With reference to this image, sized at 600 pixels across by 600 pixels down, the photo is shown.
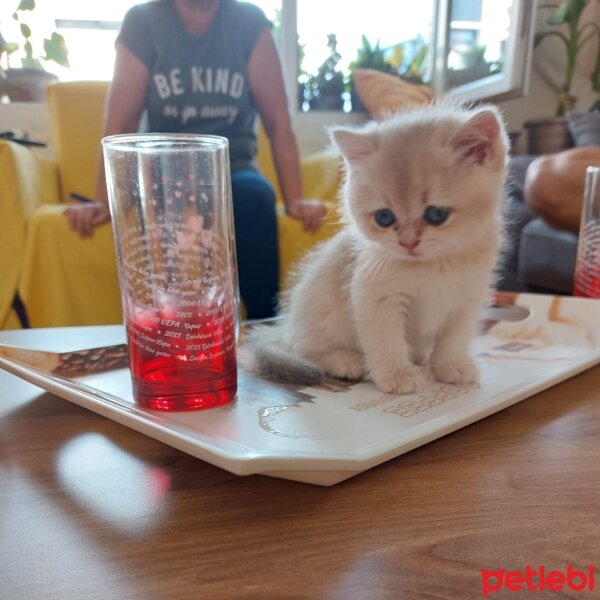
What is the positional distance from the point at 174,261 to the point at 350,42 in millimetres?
2585

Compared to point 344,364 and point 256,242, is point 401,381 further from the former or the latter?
point 256,242

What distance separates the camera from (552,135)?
2273mm

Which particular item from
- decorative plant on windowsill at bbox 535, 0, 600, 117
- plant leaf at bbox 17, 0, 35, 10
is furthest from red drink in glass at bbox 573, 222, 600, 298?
plant leaf at bbox 17, 0, 35, 10

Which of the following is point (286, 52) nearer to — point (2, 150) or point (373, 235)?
point (2, 150)

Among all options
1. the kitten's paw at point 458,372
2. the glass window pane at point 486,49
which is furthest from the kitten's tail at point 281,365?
the glass window pane at point 486,49

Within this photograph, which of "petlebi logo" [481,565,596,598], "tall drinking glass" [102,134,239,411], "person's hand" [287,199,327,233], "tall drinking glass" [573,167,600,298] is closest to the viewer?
"petlebi logo" [481,565,596,598]

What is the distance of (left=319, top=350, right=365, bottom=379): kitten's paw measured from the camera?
613 millimetres

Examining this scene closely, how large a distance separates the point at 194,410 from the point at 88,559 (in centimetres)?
17

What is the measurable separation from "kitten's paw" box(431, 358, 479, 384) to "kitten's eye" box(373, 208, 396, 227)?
164 mm

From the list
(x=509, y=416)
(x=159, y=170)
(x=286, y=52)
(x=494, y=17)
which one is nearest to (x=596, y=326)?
(x=509, y=416)

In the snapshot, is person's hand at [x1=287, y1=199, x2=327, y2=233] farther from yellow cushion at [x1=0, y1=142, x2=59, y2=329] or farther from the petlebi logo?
the petlebi logo

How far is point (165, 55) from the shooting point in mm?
1498

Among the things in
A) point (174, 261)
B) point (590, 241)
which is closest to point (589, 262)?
point (590, 241)

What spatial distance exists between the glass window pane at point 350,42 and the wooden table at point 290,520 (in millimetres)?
2531
